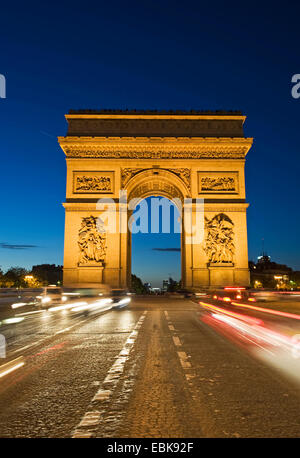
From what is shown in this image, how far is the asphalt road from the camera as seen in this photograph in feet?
10.6

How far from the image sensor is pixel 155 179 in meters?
36.0

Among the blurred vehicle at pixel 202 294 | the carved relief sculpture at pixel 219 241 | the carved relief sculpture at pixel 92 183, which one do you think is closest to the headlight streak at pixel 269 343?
the blurred vehicle at pixel 202 294

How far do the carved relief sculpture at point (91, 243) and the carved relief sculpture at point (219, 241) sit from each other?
8.57 meters

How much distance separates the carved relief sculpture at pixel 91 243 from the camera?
32.4 meters

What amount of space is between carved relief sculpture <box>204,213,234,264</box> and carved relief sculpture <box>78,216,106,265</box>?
337 inches

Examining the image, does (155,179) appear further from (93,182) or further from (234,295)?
(234,295)

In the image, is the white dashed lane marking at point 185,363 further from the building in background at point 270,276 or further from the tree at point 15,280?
the building in background at point 270,276

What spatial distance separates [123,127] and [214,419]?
33.1 metres

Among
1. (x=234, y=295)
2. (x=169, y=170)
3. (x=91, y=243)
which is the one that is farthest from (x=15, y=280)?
(x=234, y=295)

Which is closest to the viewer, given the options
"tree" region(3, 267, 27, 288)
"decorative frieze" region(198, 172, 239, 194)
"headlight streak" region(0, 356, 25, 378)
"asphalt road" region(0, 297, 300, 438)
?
"asphalt road" region(0, 297, 300, 438)

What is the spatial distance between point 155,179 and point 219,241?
818 cm

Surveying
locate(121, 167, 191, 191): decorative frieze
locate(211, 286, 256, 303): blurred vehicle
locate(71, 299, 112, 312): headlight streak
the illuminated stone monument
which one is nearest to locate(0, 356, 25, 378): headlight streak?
locate(71, 299, 112, 312): headlight streak

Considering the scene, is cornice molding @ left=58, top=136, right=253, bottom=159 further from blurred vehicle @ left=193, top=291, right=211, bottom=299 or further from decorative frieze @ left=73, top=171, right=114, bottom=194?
blurred vehicle @ left=193, top=291, right=211, bottom=299
